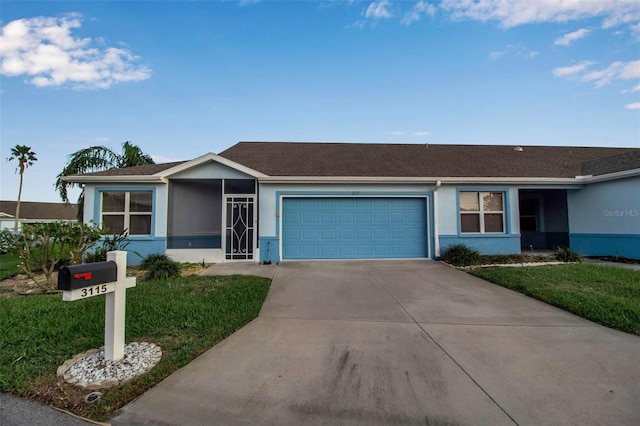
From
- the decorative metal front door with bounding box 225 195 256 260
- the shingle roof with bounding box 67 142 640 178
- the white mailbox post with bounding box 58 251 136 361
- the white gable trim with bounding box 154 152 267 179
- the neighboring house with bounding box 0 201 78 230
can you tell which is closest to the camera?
the white mailbox post with bounding box 58 251 136 361

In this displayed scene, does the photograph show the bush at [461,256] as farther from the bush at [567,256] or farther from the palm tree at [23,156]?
the palm tree at [23,156]

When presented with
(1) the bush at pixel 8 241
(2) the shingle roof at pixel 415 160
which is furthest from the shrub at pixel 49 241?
(2) the shingle roof at pixel 415 160

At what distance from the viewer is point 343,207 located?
10844mm

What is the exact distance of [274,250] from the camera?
1034 cm

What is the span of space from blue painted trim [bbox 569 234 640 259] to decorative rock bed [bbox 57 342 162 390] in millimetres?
14143

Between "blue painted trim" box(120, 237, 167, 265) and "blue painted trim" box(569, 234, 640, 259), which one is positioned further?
"blue painted trim" box(120, 237, 167, 265)

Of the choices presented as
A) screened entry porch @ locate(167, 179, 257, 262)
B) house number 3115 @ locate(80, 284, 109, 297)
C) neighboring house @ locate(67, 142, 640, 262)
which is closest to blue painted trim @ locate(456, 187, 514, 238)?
neighboring house @ locate(67, 142, 640, 262)

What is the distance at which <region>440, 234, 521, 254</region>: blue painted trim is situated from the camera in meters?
10.9

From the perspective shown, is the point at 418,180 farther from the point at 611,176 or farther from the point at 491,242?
the point at 611,176

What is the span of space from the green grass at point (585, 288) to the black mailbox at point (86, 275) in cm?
695

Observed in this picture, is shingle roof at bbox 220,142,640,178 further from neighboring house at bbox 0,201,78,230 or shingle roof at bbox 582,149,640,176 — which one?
neighboring house at bbox 0,201,78,230

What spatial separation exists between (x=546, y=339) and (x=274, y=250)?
7.89 m

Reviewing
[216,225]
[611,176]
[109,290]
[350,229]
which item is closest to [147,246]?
[216,225]

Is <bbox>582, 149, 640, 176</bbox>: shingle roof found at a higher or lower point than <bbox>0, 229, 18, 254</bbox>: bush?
higher
